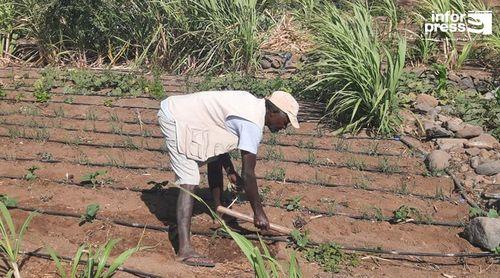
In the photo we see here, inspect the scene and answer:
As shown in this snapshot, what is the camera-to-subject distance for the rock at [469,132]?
18.9ft

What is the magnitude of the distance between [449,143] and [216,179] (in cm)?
239

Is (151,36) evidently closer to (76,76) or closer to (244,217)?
(76,76)

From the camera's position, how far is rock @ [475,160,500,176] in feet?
17.1

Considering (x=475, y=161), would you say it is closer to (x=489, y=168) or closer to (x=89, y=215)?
(x=489, y=168)

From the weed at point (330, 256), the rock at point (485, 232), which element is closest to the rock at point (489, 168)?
the rock at point (485, 232)

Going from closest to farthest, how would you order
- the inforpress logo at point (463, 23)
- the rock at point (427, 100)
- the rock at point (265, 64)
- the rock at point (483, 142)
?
1. the rock at point (483, 142)
2. the rock at point (427, 100)
3. the inforpress logo at point (463, 23)
4. the rock at point (265, 64)

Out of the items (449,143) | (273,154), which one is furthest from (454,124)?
(273,154)

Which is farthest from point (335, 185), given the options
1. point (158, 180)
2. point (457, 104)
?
point (457, 104)

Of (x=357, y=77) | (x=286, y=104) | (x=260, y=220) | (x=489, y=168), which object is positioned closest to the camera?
(x=286, y=104)

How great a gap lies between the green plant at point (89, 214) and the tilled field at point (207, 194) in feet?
0.13

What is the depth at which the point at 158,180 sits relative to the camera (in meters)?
5.11

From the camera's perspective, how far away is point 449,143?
5.69 meters

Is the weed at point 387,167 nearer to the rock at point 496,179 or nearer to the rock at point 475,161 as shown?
the rock at point 475,161

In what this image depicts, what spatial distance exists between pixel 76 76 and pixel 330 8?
2.98 m
